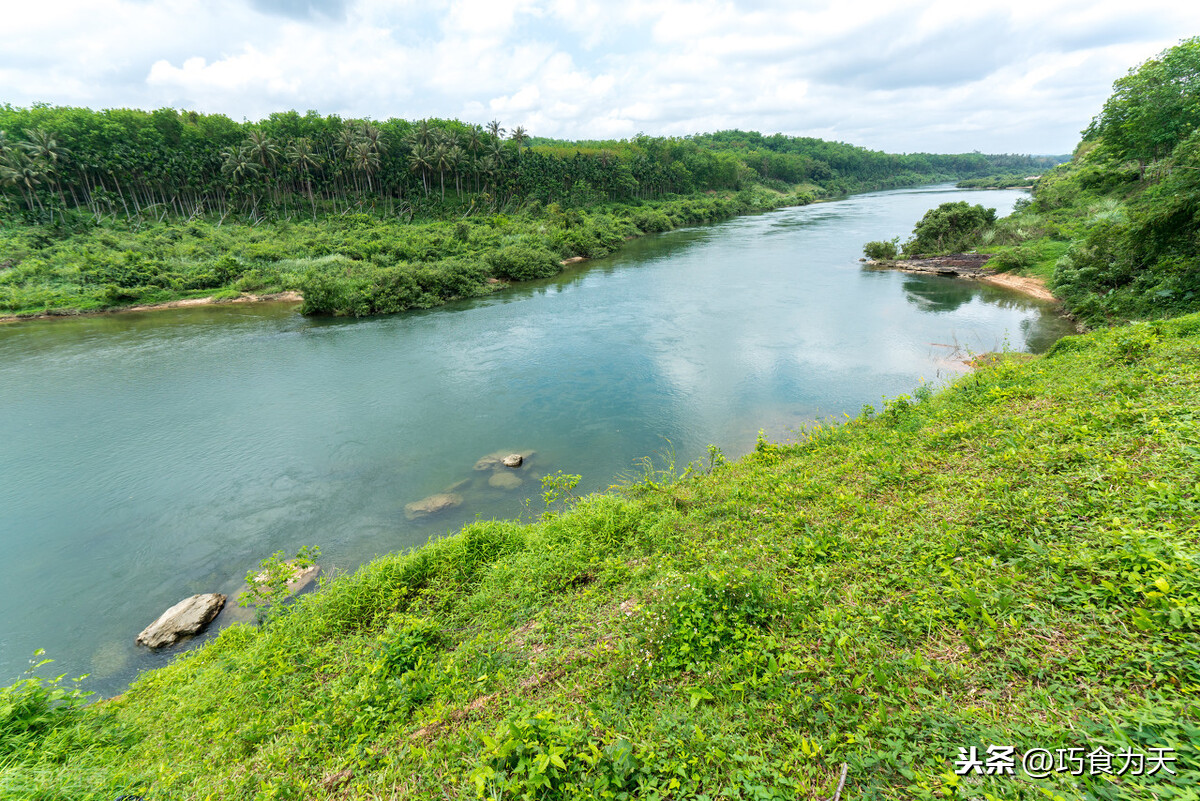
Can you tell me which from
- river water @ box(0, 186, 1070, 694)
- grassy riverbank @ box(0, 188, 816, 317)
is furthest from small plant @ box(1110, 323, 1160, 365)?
grassy riverbank @ box(0, 188, 816, 317)

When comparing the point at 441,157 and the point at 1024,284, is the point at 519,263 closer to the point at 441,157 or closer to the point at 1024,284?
the point at 441,157

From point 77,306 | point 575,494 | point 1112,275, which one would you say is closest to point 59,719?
point 575,494

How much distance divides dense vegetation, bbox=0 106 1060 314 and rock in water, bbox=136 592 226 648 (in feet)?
79.3

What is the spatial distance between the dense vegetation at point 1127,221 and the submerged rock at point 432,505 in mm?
24286

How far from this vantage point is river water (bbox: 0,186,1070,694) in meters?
10.7

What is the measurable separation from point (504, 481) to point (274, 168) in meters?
63.6

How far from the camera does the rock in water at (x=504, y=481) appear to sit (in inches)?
507

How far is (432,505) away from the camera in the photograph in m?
12.0

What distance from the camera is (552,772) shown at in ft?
12.1

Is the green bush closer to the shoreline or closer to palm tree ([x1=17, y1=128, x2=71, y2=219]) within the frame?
the shoreline

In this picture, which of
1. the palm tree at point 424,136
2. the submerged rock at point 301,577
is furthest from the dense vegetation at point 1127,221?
the palm tree at point 424,136

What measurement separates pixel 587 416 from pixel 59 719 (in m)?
13.0

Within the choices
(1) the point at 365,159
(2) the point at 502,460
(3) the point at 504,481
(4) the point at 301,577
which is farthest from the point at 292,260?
(4) the point at 301,577

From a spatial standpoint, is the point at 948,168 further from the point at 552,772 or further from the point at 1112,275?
the point at 552,772
